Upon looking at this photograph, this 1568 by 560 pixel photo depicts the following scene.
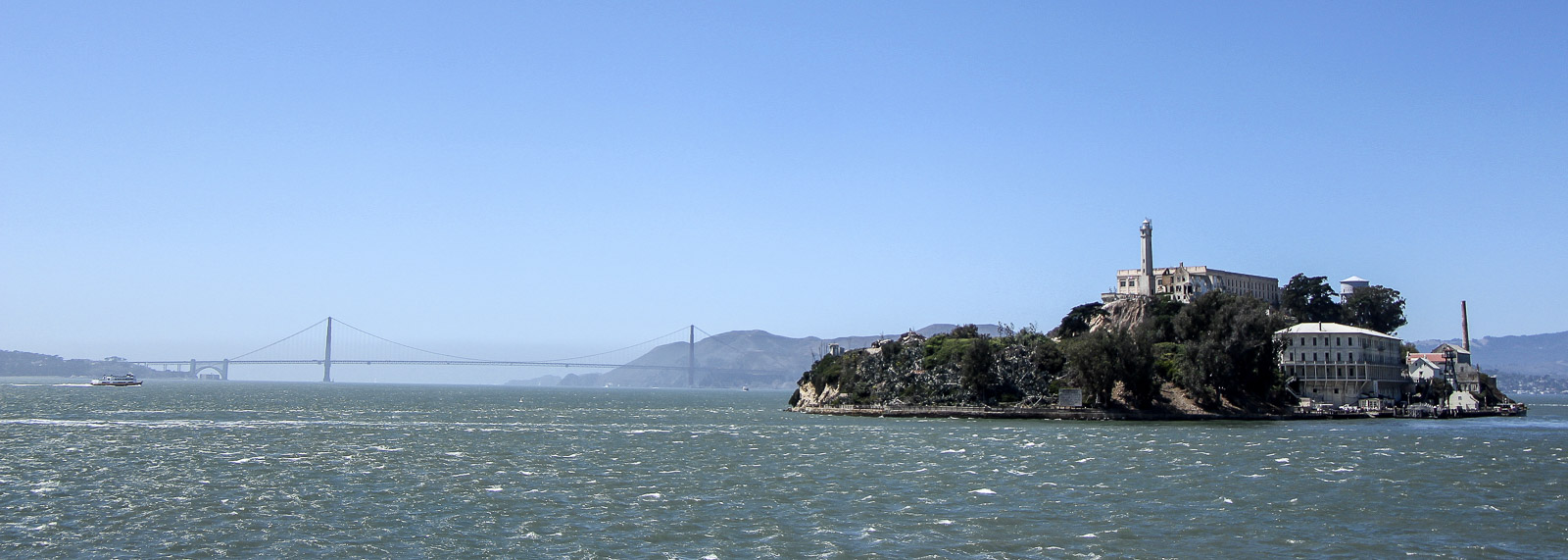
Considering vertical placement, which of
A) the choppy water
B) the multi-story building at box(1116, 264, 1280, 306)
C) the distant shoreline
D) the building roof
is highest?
the multi-story building at box(1116, 264, 1280, 306)

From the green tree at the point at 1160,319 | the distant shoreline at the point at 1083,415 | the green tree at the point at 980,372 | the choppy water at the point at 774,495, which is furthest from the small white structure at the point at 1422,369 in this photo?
the choppy water at the point at 774,495

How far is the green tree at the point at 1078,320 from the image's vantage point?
150 m

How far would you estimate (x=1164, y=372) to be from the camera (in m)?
120

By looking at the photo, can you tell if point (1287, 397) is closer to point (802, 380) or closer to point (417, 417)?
point (802, 380)

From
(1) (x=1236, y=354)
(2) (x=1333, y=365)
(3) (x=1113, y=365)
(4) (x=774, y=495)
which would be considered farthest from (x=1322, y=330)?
(4) (x=774, y=495)

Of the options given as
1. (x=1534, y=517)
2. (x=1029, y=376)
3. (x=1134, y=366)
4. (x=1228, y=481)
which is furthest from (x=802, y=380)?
(x=1534, y=517)

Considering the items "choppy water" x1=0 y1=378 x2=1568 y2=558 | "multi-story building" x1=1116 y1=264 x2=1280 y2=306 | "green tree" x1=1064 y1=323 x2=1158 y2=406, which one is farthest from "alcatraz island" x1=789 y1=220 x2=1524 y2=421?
"choppy water" x1=0 y1=378 x2=1568 y2=558

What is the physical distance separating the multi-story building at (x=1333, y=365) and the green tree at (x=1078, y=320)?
25.8 meters

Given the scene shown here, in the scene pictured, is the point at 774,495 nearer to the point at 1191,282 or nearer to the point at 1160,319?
the point at 1160,319

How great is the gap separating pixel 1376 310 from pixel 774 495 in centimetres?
13928

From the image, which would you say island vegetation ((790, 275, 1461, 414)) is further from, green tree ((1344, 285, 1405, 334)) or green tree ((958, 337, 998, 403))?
green tree ((1344, 285, 1405, 334))

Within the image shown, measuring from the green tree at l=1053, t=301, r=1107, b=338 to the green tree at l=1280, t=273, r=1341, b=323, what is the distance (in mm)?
25588

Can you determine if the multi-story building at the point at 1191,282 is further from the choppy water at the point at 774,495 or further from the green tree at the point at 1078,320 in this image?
the choppy water at the point at 774,495

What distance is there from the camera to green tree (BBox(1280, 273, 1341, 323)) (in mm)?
157125
